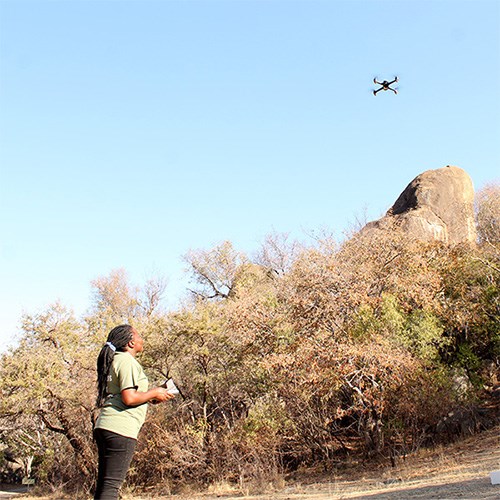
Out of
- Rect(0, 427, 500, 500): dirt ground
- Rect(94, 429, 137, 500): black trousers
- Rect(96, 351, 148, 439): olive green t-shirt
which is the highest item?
Rect(96, 351, 148, 439): olive green t-shirt

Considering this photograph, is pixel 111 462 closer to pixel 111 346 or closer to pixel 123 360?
pixel 123 360

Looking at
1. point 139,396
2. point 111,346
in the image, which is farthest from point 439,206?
point 139,396

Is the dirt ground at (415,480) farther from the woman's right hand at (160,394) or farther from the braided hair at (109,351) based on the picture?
the braided hair at (109,351)

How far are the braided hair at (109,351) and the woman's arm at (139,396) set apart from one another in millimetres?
240

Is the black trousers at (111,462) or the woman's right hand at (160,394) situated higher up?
the woman's right hand at (160,394)

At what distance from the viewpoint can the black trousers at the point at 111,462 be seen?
3.40 metres

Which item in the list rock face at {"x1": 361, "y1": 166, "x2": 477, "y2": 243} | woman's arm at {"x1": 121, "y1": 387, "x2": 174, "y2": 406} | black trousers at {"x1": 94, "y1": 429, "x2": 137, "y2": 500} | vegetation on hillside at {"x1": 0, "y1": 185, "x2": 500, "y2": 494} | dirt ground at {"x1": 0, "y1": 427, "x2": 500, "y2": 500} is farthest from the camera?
rock face at {"x1": 361, "y1": 166, "x2": 477, "y2": 243}

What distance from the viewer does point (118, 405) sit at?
3574 mm

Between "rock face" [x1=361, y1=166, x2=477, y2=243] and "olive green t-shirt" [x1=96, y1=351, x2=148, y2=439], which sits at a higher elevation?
"rock face" [x1=361, y1=166, x2=477, y2=243]

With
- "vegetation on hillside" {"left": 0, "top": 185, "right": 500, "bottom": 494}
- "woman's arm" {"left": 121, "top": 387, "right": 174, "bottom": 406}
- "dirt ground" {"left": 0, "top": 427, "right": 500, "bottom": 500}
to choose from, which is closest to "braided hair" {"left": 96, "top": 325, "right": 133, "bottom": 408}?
"woman's arm" {"left": 121, "top": 387, "right": 174, "bottom": 406}

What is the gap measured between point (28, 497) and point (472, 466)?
1607 cm

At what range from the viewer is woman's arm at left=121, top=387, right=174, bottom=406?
3.55 m

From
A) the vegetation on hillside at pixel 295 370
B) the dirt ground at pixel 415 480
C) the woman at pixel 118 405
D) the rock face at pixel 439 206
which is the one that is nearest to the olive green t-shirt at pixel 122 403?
the woman at pixel 118 405

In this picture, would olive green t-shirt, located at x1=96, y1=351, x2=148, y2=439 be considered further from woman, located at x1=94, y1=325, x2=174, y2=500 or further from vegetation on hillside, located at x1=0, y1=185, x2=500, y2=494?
vegetation on hillside, located at x1=0, y1=185, x2=500, y2=494
